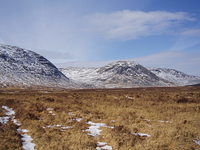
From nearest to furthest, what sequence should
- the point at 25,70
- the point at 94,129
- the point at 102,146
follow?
1. the point at 102,146
2. the point at 94,129
3. the point at 25,70

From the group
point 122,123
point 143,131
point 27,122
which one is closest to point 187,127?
point 143,131

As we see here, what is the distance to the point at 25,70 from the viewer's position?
15750 centimetres

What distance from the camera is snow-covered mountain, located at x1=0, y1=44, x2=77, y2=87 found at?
137625 millimetres

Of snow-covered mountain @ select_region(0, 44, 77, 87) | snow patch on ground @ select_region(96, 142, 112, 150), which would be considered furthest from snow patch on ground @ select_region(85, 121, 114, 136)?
snow-covered mountain @ select_region(0, 44, 77, 87)

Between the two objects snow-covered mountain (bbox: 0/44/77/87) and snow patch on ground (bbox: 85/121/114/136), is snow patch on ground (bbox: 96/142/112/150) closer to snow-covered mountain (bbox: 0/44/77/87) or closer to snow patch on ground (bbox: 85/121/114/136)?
snow patch on ground (bbox: 85/121/114/136)

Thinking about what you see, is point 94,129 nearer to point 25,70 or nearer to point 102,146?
point 102,146

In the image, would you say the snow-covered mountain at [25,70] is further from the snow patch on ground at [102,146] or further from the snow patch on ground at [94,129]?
the snow patch on ground at [102,146]

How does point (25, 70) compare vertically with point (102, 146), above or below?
above

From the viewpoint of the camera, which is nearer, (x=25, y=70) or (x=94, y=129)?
(x=94, y=129)

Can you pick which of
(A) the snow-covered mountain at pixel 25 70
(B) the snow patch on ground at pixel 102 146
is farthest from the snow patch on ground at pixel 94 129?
A: (A) the snow-covered mountain at pixel 25 70

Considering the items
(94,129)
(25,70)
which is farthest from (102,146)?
(25,70)

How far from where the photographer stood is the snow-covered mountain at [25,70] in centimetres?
13762

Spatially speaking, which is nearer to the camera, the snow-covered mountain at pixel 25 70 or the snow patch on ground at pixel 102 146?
the snow patch on ground at pixel 102 146

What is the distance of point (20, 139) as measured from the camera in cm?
1217
